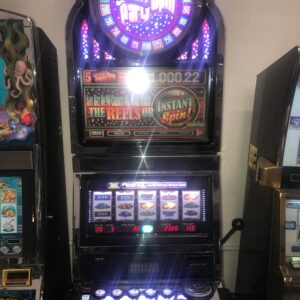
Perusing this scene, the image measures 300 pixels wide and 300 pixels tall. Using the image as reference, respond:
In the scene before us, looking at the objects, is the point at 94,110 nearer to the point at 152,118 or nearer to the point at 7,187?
the point at 152,118

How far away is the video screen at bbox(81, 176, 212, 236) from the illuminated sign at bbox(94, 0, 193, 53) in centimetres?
72

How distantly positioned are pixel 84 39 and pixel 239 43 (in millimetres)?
1033

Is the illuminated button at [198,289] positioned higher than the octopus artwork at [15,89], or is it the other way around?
the octopus artwork at [15,89]

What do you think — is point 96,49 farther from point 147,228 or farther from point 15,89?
point 147,228

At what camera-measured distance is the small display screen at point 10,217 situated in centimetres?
178

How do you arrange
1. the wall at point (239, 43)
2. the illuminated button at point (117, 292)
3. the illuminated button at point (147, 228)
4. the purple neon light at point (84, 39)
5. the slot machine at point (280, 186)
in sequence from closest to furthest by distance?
the slot machine at point (280, 186), the illuminated button at point (117, 292), the purple neon light at point (84, 39), the illuminated button at point (147, 228), the wall at point (239, 43)

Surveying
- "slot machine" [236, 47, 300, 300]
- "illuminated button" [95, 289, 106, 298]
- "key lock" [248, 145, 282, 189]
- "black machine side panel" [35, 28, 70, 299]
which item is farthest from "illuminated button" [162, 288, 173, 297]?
"key lock" [248, 145, 282, 189]

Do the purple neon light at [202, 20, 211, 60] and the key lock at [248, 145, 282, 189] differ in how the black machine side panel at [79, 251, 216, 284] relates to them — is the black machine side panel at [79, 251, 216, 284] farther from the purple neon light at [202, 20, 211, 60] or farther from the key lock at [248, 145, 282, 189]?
the purple neon light at [202, 20, 211, 60]

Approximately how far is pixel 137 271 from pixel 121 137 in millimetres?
705

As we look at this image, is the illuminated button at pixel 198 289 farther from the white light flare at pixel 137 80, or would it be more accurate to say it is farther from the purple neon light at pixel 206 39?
the purple neon light at pixel 206 39

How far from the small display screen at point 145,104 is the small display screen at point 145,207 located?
0.26 metres

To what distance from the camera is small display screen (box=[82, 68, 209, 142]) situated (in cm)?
185

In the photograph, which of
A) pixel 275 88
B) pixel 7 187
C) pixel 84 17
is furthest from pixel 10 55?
pixel 275 88

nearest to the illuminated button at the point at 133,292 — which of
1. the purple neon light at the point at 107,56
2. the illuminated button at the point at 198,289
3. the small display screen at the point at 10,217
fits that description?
the illuminated button at the point at 198,289
